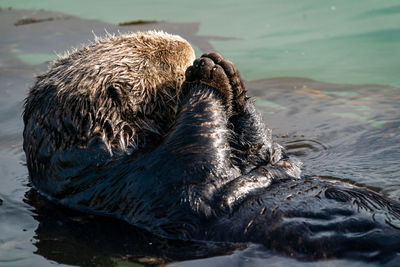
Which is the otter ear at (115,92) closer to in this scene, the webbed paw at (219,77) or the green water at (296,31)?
the webbed paw at (219,77)

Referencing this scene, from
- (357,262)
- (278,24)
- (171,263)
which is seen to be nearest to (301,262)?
(357,262)

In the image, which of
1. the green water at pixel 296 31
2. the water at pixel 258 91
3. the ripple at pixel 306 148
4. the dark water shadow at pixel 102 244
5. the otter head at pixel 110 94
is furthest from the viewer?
the green water at pixel 296 31

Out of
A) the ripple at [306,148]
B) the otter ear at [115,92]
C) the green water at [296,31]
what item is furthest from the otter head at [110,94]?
the green water at [296,31]

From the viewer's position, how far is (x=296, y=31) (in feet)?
26.5

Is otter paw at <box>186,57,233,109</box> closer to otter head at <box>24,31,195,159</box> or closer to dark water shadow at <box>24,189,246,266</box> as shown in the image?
otter head at <box>24,31,195,159</box>

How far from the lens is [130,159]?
3627mm

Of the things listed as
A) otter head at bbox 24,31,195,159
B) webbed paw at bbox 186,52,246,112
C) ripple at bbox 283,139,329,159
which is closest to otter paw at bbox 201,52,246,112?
webbed paw at bbox 186,52,246,112

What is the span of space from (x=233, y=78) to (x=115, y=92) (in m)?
0.80

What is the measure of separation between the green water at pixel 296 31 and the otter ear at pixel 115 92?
3.28 metres

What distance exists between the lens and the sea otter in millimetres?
3141

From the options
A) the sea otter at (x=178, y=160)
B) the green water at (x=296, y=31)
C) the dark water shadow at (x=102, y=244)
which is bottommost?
the dark water shadow at (x=102, y=244)

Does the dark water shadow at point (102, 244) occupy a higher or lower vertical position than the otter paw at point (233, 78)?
lower

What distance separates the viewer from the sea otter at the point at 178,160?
124 inches

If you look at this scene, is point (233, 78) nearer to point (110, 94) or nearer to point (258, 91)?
point (110, 94)
